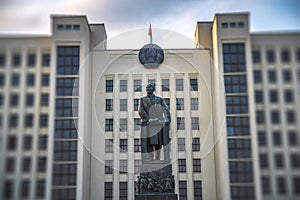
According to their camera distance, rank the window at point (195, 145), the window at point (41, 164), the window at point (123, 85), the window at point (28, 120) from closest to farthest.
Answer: the window at point (28, 120)
the window at point (41, 164)
the window at point (195, 145)
the window at point (123, 85)

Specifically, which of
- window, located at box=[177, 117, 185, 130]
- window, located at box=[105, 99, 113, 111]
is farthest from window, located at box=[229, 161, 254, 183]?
window, located at box=[105, 99, 113, 111]

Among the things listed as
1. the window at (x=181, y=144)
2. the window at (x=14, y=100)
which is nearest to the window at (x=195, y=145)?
the window at (x=181, y=144)

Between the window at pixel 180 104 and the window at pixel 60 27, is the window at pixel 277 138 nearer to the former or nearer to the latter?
the window at pixel 180 104

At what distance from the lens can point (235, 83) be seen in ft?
79.3

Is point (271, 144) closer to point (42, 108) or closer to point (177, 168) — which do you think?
point (177, 168)

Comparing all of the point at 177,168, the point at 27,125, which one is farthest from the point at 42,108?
the point at 177,168

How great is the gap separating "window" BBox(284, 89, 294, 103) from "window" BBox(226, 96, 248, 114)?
8.11 meters

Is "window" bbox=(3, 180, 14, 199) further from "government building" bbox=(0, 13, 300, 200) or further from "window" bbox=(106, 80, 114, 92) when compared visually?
"window" bbox=(106, 80, 114, 92)

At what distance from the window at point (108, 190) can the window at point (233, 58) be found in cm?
969

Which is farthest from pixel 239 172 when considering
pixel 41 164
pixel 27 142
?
pixel 27 142

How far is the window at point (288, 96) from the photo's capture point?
14.7 metres

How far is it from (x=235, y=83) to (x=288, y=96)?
8916 mm

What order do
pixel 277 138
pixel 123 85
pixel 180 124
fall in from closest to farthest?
pixel 277 138
pixel 180 124
pixel 123 85

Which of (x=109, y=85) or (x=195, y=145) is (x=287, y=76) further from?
(x=109, y=85)
